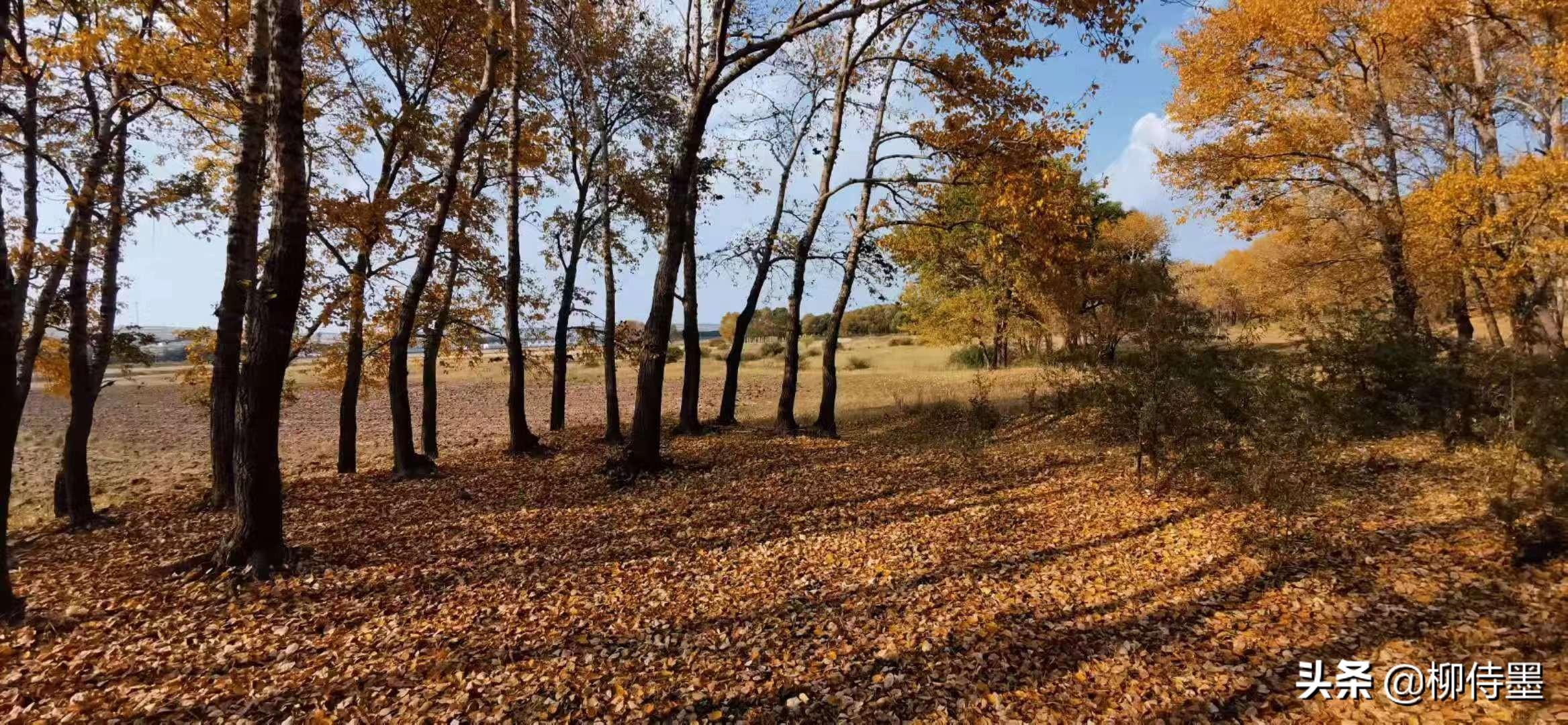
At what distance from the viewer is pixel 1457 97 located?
1268cm

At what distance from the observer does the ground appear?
3721 millimetres

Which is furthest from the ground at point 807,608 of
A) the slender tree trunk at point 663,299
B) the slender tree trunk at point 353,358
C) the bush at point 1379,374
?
the slender tree trunk at point 353,358

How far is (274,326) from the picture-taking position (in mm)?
5391

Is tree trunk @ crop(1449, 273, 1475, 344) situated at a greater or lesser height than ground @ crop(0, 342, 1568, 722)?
greater

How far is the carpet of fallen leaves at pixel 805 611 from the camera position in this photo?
146 inches

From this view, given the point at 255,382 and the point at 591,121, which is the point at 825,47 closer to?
the point at 591,121

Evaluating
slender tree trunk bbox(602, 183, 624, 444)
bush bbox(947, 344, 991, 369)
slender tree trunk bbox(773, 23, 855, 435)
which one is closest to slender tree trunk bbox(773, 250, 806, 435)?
slender tree trunk bbox(773, 23, 855, 435)

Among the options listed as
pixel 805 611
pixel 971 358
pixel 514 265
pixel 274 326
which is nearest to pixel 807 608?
pixel 805 611

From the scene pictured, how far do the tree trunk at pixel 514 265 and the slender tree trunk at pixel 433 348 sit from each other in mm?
1012

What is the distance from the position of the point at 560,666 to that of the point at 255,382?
3908mm

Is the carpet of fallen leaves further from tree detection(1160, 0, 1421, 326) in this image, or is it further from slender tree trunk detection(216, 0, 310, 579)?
tree detection(1160, 0, 1421, 326)

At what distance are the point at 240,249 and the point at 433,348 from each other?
5405 millimetres

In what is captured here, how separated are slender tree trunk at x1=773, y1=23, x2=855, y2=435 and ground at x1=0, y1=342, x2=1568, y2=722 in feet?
18.9

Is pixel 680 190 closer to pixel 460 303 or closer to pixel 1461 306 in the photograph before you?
pixel 460 303
